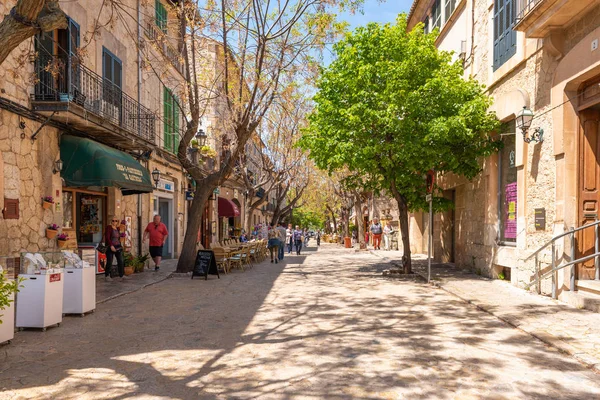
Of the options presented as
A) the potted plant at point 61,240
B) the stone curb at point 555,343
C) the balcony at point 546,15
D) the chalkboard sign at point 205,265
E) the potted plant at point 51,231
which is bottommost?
the stone curb at point 555,343

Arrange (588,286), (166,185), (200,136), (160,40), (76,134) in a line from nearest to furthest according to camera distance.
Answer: (588,286), (76,134), (160,40), (200,136), (166,185)

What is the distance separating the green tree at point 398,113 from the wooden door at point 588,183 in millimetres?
3410

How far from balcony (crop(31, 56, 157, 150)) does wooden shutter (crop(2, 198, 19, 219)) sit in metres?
2.16

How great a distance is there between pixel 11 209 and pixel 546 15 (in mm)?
11013

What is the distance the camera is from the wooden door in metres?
9.28

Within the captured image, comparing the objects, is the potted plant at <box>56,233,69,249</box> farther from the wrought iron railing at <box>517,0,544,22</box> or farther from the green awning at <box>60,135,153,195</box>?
the wrought iron railing at <box>517,0,544,22</box>

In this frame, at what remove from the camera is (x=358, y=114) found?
13250 millimetres

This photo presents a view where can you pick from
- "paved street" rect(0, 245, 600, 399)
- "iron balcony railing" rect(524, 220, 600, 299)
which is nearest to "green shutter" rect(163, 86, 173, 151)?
"paved street" rect(0, 245, 600, 399)

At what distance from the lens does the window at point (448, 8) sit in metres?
17.5

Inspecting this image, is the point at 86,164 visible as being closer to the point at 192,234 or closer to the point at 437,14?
the point at 192,234

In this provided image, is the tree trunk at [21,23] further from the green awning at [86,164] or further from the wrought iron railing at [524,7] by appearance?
the wrought iron railing at [524,7]

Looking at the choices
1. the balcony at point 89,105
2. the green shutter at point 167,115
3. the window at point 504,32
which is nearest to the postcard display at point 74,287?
the balcony at point 89,105

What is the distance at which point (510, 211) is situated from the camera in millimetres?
12273

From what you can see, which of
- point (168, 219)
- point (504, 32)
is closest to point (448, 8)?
point (504, 32)
